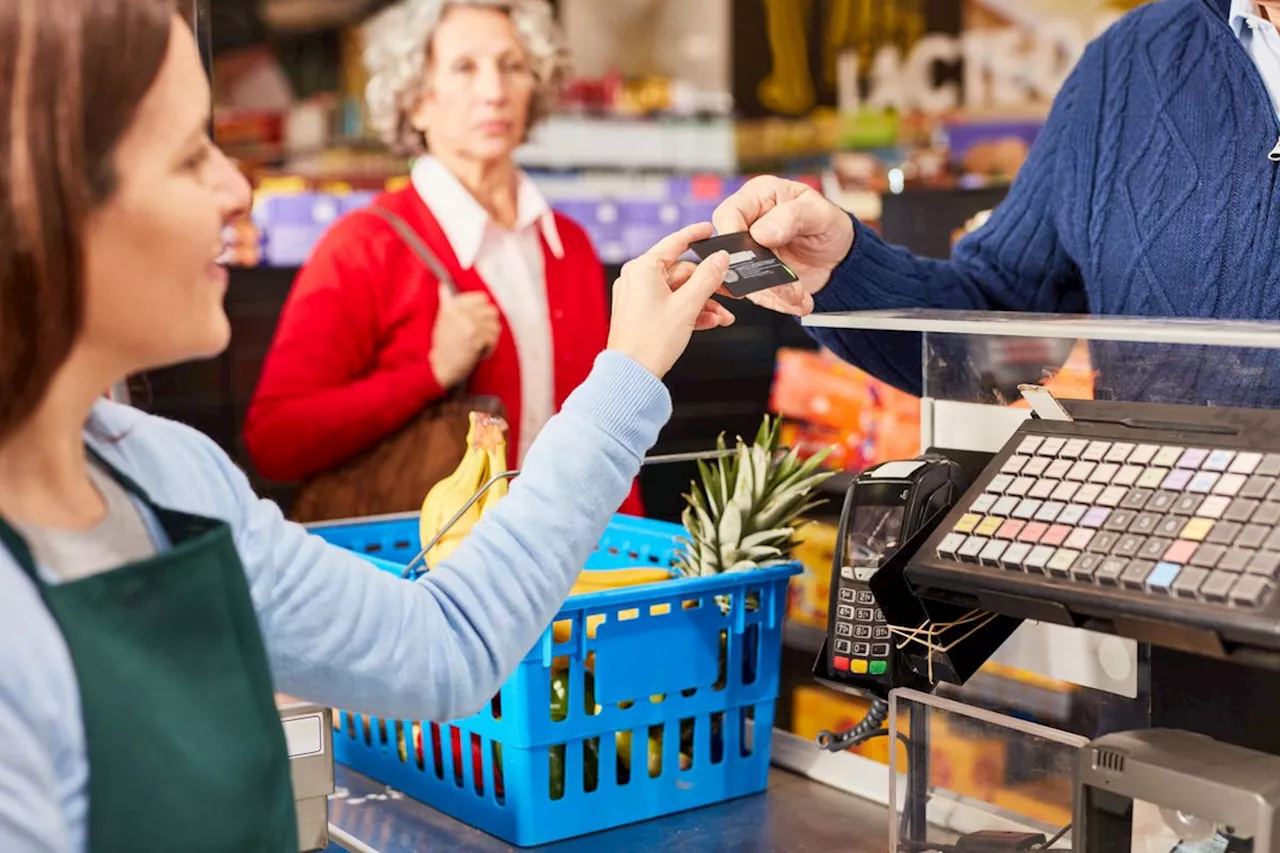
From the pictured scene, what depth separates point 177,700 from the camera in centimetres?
96

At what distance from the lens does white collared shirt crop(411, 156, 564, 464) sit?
2.98 metres

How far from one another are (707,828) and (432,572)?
22.2 inches

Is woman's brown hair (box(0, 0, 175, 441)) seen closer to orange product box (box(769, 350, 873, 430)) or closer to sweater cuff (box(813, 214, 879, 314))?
sweater cuff (box(813, 214, 879, 314))

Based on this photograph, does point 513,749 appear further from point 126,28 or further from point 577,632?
point 126,28

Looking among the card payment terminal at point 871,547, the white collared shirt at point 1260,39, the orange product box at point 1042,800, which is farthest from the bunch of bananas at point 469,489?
the white collared shirt at point 1260,39

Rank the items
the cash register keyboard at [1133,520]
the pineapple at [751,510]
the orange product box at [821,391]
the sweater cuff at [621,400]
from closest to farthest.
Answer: the cash register keyboard at [1133,520] → the sweater cuff at [621,400] → the pineapple at [751,510] → the orange product box at [821,391]

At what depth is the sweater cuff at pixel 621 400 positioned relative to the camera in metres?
1.17

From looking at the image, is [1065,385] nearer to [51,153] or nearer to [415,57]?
[51,153]

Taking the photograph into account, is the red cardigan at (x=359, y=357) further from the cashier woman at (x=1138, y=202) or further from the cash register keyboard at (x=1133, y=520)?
the cash register keyboard at (x=1133, y=520)

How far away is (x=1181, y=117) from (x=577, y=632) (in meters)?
0.89

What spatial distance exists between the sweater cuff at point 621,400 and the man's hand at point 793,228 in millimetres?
288

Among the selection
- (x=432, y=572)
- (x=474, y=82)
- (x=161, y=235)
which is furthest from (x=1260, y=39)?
(x=474, y=82)

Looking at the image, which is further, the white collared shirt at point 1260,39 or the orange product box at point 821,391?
the orange product box at point 821,391

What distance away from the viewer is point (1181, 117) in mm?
1659
